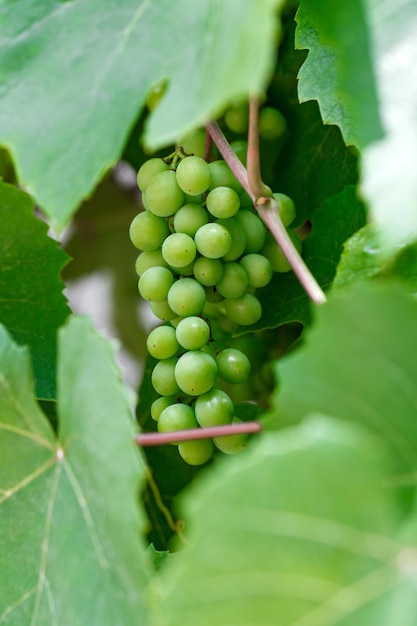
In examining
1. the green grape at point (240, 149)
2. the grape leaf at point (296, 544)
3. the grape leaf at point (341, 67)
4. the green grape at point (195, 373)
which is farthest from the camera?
the green grape at point (240, 149)

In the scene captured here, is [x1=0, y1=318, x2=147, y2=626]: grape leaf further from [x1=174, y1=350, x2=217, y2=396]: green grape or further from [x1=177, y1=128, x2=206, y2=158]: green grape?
[x1=177, y1=128, x2=206, y2=158]: green grape

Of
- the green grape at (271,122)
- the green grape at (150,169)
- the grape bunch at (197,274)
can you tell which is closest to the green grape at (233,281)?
the grape bunch at (197,274)

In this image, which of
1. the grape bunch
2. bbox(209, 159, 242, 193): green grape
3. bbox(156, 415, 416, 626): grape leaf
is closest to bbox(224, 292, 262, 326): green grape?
the grape bunch

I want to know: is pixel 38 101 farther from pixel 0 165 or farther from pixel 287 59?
pixel 0 165

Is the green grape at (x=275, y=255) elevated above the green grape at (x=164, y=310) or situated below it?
below

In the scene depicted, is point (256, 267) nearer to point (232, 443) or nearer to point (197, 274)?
point (197, 274)

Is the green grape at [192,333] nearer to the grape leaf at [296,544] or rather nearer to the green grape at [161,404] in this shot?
the green grape at [161,404]
